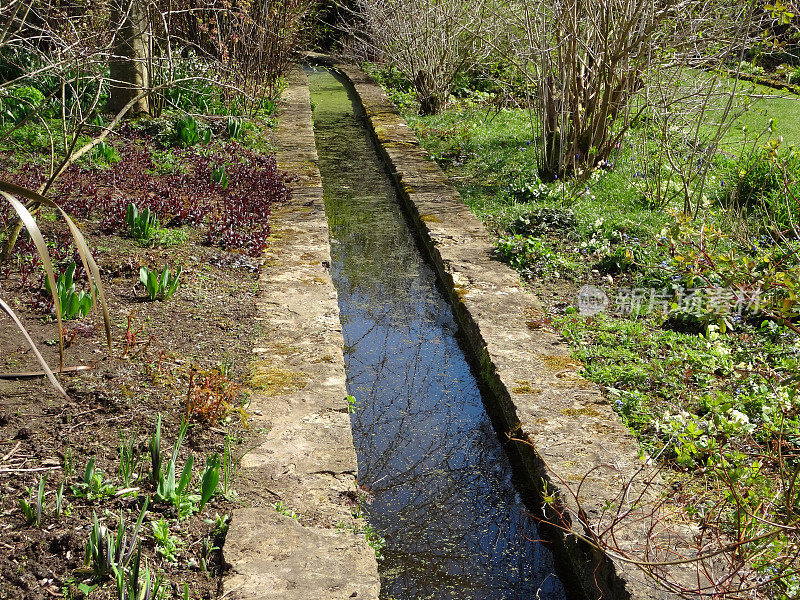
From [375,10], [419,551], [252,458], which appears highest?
[375,10]

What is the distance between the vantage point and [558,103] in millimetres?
6953

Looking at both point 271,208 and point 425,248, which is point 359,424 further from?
point 271,208

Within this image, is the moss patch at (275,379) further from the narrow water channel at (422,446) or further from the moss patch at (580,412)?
the moss patch at (580,412)

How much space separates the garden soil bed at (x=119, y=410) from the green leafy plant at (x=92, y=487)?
0.05ft

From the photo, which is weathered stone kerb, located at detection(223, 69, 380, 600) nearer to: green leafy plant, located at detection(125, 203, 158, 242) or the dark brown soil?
the dark brown soil

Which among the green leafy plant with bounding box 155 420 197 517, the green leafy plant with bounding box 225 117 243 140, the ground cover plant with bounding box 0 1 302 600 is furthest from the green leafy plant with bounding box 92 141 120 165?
the green leafy plant with bounding box 155 420 197 517

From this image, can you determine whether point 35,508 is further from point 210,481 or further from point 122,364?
point 122,364

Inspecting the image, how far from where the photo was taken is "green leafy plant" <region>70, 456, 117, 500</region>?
8.64 ft

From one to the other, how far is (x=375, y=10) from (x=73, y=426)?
11.4m

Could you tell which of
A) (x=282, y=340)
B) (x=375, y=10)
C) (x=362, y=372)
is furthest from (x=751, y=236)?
(x=375, y=10)

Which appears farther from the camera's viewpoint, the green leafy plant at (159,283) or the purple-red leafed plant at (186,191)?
the purple-red leafed plant at (186,191)

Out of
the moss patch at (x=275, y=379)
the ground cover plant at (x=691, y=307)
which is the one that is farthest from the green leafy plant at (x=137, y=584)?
the ground cover plant at (x=691, y=307)

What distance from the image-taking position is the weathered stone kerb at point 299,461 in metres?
2.47

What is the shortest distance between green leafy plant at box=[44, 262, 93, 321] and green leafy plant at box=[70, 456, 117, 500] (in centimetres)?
122
